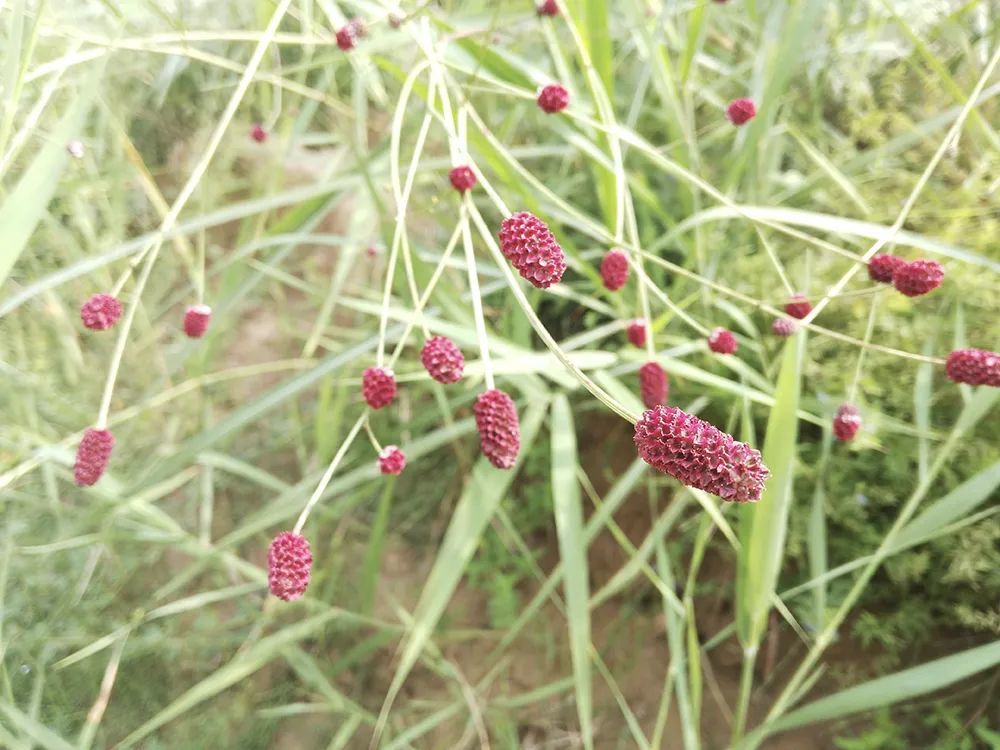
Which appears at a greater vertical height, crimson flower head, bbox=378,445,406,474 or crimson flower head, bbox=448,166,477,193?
crimson flower head, bbox=448,166,477,193

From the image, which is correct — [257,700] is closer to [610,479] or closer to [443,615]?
[443,615]

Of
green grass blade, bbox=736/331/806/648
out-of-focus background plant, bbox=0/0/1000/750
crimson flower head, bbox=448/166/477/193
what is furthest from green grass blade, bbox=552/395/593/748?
crimson flower head, bbox=448/166/477/193

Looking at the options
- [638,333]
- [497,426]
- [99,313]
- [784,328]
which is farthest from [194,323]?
[784,328]

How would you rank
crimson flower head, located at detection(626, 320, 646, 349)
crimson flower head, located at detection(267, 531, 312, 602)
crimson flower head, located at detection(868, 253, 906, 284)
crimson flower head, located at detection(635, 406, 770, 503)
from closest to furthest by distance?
crimson flower head, located at detection(635, 406, 770, 503), crimson flower head, located at detection(267, 531, 312, 602), crimson flower head, located at detection(868, 253, 906, 284), crimson flower head, located at detection(626, 320, 646, 349)

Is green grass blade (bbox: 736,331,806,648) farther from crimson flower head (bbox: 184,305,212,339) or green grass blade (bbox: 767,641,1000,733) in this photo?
crimson flower head (bbox: 184,305,212,339)

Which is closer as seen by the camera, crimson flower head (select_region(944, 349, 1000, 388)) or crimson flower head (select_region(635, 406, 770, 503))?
crimson flower head (select_region(635, 406, 770, 503))

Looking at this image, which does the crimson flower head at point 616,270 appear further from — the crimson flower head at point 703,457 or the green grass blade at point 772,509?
the crimson flower head at point 703,457

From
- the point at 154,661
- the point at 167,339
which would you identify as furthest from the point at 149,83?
the point at 154,661
